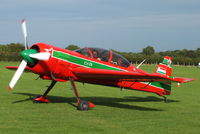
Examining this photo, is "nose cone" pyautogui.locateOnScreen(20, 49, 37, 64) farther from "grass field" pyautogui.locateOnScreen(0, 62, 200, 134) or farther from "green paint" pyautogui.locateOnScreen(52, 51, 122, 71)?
"grass field" pyautogui.locateOnScreen(0, 62, 200, 134)

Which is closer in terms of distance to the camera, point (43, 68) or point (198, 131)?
point (198, 131)

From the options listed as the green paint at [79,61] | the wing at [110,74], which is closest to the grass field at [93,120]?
the wing at [110,74]

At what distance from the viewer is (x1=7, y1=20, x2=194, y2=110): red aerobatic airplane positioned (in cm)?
1016

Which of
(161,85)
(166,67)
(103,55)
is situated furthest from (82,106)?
(166,67)

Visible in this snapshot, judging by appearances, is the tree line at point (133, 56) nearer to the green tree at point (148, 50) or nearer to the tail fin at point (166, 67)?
the green tree at point (148, 50)

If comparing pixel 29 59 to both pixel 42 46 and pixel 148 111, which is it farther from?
pixel 148 111

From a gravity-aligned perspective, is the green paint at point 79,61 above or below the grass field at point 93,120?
above

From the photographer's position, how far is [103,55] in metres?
11.5

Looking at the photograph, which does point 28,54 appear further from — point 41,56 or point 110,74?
point 110,74

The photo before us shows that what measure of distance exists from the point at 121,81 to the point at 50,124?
4743 millimetres

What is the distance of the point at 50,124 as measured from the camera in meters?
7.90

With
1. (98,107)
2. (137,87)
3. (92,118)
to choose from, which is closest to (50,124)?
(92,118)

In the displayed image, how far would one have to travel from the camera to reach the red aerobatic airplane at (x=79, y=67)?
400 inches

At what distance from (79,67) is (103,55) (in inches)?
46.1
